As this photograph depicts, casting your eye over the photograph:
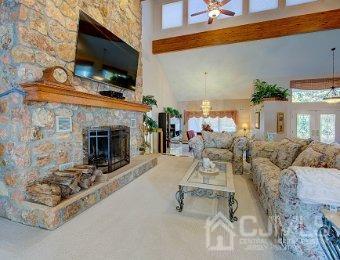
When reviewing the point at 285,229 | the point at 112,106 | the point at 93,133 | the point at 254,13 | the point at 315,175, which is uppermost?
the point at 254,13

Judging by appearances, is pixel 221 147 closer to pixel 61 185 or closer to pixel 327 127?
pixel 61 185

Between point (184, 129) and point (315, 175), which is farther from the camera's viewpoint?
point (184, 129)

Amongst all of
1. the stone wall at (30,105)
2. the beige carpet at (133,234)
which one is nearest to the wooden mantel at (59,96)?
the stone wall at (30,105)

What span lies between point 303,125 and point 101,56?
7193 millimetres

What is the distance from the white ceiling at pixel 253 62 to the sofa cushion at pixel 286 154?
4.22m

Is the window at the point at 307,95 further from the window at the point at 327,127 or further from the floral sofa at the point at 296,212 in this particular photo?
the floral sofa at the point at 296,212

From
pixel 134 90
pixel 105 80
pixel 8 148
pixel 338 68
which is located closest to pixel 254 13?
pixel 338 68

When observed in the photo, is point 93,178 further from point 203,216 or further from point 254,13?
point 254,13

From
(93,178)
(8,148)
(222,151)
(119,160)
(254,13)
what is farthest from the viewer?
(254,13)

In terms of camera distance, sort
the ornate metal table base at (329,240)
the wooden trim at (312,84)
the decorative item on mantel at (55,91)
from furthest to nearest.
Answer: the wooden trim at (312,84)
the decorative item on mantel at (55,91)
the ornate metal table base at (329,240)

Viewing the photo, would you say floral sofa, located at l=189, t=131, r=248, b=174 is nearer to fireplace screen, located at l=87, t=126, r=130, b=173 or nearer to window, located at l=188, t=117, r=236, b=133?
fireplace screen, located at l=87, t=126, r=130, b=173

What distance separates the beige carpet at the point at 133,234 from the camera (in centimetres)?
165

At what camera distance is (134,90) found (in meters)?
4.48

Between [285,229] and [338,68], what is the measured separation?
293 inches
